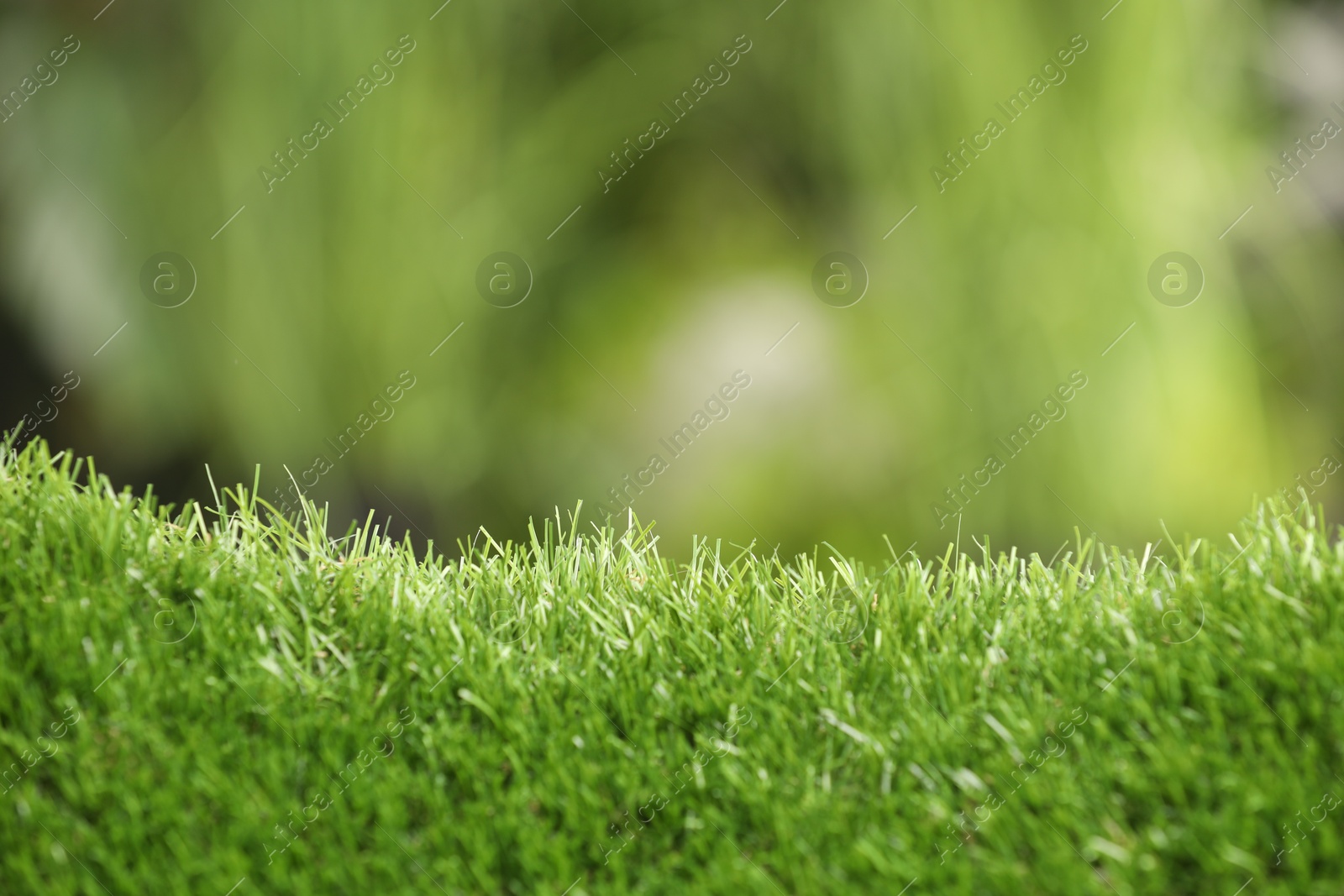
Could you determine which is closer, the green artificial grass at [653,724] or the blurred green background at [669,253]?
the green artificial grass at [653,724]

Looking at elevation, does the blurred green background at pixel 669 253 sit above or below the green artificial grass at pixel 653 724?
above

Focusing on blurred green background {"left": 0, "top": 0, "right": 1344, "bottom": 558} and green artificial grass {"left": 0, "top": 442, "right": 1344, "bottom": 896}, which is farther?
blurred green background {"left": 0, "top": 0, "right": 1344, "bottom": 558}

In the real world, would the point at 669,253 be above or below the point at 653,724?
above

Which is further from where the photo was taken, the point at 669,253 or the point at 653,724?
the point at 669,253

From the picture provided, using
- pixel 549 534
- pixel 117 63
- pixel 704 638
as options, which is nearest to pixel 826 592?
pixel 704 638

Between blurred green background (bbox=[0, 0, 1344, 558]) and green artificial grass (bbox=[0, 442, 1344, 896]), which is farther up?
blurred green background (bbox=[0, 0, 1344, 558])
